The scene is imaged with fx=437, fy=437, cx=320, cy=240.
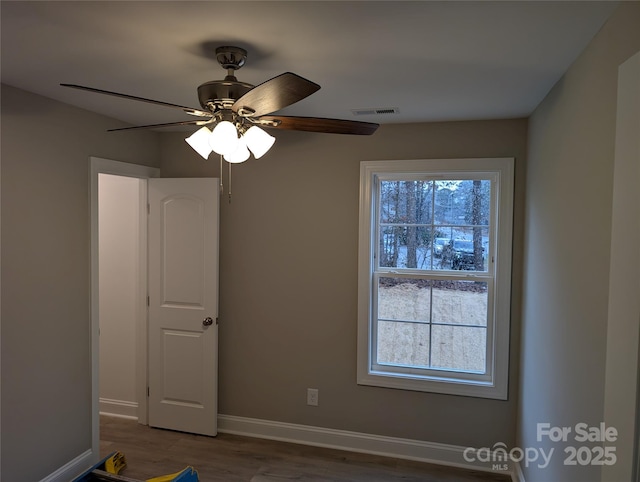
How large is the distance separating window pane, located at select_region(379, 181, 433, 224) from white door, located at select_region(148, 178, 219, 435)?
4.32ft

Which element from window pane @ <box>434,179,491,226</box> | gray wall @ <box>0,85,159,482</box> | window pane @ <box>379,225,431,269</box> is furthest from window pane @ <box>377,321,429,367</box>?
gray wall @ <box>0,85,159,482</box>

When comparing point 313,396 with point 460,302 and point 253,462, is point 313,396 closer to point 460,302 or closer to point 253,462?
point 253,462

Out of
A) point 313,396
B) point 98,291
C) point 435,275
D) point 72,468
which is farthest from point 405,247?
point 72,468

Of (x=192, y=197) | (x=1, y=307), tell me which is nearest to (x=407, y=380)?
(x=192, y=197)

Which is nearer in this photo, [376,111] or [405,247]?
[376,111]

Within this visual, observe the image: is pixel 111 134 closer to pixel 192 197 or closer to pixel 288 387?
pixel 192 197

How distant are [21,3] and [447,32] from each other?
1517 mm

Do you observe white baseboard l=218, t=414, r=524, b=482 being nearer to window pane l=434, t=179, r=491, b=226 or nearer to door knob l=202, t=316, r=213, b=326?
door knob l=202, t=316, r=213, b=326

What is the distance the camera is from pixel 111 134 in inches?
125

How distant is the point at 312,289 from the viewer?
340cm

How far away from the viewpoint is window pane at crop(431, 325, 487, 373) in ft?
10.5

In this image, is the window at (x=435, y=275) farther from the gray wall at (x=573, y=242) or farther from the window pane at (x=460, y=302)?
the gray wall at (x=573, y=242)

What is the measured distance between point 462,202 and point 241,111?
2017 millimetres

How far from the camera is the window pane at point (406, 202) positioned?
3243mm
